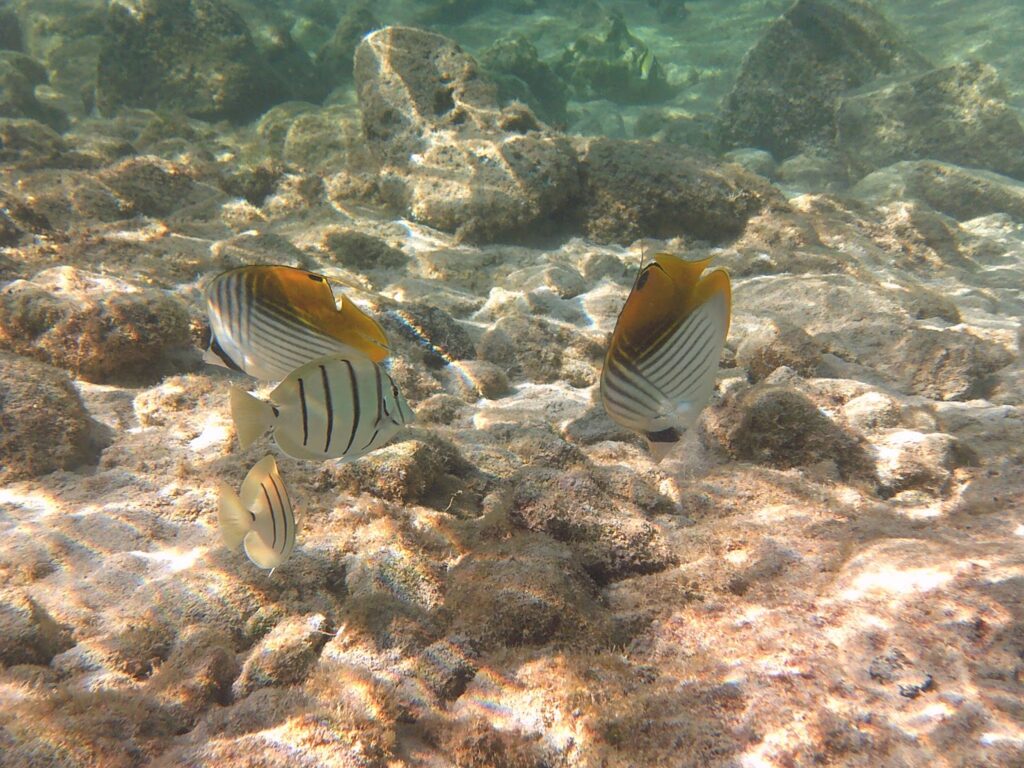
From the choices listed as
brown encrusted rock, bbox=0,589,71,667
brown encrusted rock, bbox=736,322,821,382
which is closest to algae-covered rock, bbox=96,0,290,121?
brown encrusted rock, bbox=736,322,821,382

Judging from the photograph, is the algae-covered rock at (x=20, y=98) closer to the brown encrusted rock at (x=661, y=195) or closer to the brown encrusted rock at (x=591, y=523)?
the brown encrusted rock at (x=661, y=195)

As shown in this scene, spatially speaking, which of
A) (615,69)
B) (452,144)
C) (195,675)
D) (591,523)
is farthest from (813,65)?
(195,675)

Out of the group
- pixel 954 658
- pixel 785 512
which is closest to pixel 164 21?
pixel 785 512

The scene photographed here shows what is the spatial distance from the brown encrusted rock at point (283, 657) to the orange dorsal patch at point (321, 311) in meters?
1.07

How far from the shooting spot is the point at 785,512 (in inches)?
98.3

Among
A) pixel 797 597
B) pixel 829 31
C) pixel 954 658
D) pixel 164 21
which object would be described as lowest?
pixel 797 597

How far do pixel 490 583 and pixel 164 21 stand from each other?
14468 millimetres

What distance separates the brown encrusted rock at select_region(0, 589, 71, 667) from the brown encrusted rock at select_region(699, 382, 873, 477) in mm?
3155

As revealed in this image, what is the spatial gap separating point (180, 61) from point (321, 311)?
44.2 ft

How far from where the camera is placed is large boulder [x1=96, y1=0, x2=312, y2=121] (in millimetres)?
11398

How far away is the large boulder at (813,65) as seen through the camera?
1100 centimetres

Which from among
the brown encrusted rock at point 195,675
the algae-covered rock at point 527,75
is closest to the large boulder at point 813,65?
the algae-covered rock at point 527,75

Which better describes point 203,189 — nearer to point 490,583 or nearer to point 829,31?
point 490,583

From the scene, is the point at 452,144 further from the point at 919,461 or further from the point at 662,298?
the point at 662,298
